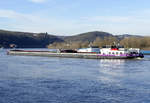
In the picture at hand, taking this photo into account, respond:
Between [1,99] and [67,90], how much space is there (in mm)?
4963

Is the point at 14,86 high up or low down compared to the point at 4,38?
down

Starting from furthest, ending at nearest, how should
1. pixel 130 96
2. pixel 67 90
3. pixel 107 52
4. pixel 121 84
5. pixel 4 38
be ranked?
pixel 4 38
pixel 107 52
pixel 121 84
pixel 67 90
pixel 130 96

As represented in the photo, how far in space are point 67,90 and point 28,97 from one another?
3.30m

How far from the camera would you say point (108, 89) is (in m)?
20.4

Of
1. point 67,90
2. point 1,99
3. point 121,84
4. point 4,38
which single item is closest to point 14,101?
point 1,99

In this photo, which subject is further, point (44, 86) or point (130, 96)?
point (44, 86)

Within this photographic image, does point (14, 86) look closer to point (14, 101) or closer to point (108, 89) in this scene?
point (14, 101)

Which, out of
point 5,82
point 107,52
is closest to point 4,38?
point 107,52

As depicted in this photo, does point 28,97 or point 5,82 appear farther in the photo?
point 5,82

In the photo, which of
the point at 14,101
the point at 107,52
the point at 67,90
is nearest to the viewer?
the point at 14,101

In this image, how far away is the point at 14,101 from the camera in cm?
1658

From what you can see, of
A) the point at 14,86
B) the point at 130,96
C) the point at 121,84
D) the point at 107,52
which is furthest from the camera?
the point at 107,52

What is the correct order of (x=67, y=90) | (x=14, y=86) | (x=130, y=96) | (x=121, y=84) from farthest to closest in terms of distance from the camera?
(x=121, y=84) → (x=14, y=86) → (x=67, y=90) → (x=130, y=96)

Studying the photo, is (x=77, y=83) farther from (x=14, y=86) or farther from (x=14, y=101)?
(x=14, y=101)
